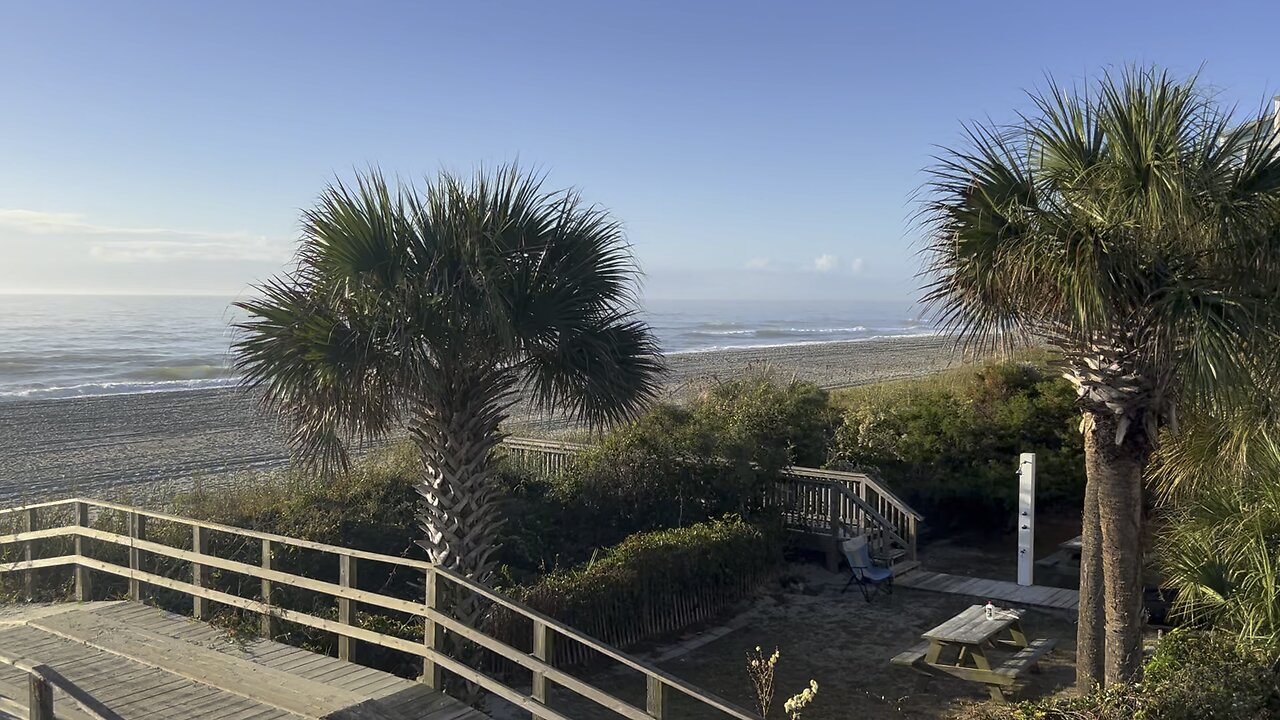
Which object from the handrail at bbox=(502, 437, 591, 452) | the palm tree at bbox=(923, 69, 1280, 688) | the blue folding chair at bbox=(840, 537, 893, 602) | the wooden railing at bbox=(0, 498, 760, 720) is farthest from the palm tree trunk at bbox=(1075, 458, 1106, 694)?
the handrail at bbox=(502, 437, 591, 452)

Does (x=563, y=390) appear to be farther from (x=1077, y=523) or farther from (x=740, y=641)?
(x=1077, y=523)

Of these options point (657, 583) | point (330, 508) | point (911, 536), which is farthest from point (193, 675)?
point (911, 536)

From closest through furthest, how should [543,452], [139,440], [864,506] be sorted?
[864,506], [543,452], [139,440]

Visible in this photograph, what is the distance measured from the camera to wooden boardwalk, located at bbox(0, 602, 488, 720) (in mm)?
6457

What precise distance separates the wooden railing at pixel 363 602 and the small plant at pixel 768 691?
0.34 meters

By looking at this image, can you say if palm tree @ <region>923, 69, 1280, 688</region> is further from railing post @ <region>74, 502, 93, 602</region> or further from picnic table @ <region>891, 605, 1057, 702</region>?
railing post @ <region>74, 502, 93, 602</region>

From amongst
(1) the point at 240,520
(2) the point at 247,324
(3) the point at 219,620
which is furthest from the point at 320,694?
(1) the point at 240,520

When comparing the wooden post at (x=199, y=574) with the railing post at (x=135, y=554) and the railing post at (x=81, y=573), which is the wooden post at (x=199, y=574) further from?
the railing post at (x=81, y=573)

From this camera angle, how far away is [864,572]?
38.6ft

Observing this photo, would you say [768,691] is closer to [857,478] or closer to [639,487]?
[639,487]

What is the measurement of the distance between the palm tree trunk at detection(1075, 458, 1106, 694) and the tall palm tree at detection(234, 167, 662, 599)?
3728 mm

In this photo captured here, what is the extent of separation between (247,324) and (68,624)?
338cm

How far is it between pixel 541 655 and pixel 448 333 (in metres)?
2.67

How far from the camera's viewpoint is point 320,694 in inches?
264
